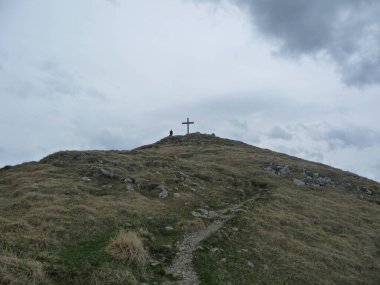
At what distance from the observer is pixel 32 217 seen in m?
24.2

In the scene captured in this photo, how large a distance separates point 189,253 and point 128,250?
141 inches

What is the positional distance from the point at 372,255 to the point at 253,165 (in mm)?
24962

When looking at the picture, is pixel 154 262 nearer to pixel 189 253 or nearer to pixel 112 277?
pixel 189 253

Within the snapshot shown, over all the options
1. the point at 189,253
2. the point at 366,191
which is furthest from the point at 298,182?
the point at 189,253

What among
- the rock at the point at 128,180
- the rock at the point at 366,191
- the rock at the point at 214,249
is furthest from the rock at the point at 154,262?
the rock at the point at 366,191

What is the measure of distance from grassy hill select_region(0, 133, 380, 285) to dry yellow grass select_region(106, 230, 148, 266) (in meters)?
0.05

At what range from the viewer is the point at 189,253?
71.7 feet

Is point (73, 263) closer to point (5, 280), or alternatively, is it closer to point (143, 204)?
point (5, 280)

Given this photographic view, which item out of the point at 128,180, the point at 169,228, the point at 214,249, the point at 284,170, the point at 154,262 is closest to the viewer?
the point at 154,262

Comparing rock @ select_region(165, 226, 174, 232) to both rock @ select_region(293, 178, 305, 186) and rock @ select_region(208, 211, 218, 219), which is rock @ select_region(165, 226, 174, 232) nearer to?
rock @ select_region(208, 211, 218, 219)

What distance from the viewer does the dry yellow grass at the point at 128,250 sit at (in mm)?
19188

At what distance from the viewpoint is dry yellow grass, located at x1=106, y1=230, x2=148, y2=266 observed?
63.0 feet

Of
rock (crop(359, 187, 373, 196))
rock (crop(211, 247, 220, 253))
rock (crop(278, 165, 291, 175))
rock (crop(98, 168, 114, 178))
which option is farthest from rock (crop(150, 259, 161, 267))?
rock (crop(359, 187, 373, 196))

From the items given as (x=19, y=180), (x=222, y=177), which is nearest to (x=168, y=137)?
(x=222, y=177)
